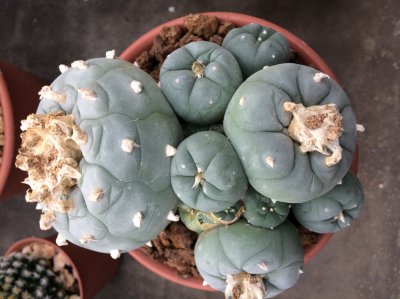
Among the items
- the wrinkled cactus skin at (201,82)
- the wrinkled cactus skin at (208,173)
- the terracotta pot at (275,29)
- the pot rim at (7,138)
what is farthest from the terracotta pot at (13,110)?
the wrinkled cactus skin at (208,173)

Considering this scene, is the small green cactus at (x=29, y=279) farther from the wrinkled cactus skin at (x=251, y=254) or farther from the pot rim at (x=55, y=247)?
the wrinkled cactus skin at (x=251, y=254)

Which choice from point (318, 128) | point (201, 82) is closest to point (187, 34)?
point (201, 82)

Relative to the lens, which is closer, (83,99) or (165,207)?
(83,99)

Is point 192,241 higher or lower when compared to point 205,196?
lower

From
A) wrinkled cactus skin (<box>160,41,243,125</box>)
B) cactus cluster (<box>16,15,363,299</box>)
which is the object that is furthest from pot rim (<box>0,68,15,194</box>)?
wrinkled cactus skin (<box>160,41,243,125</box>)

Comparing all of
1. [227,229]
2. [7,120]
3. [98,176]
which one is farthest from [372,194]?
[7,120]

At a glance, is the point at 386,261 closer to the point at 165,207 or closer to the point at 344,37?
the point at 344,37
